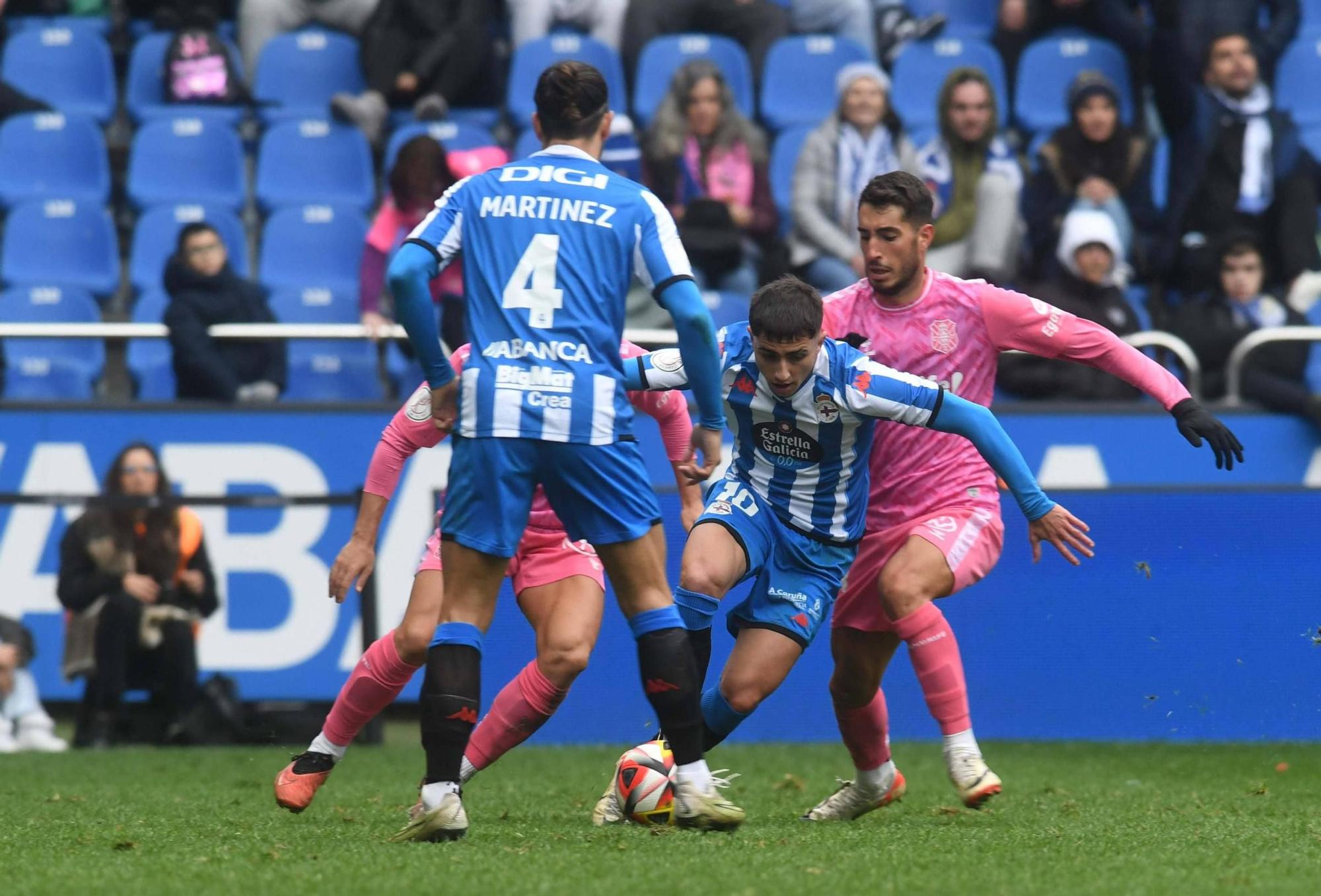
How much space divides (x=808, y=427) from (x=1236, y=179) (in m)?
6.17

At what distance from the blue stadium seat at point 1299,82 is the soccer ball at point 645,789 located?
850cm

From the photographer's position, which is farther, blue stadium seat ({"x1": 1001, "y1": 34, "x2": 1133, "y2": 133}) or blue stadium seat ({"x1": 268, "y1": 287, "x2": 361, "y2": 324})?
blue stadium seat ({"x1": 1001, "y1": 34, "x2": 1133, "y2": 133})

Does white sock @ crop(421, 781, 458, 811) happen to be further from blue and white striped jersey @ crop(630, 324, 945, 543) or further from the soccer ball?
blue and white striped jersey @ crop(630, 324, 945, 543)

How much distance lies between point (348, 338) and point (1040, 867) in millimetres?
5747

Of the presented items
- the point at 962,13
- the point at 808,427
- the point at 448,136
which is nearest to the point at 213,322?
the point at 448,136

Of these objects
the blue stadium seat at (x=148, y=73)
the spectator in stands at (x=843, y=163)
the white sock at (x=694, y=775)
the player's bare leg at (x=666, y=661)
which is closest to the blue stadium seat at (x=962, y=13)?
the spectator in stands at (x=843, y=163)

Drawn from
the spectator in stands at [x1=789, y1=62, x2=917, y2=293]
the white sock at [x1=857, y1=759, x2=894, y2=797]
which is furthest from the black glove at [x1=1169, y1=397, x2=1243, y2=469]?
the spectator in stands at [x1=789, y1=62, x2=917, y2=293]

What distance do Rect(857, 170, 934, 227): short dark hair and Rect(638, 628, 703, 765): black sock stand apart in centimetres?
175

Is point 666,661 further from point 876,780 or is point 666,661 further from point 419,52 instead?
point 419,52

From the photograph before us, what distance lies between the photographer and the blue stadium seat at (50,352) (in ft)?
33.9

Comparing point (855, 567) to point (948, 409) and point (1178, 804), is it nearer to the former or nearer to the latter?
point (948, 409)

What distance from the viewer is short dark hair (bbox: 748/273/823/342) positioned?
5.75 m

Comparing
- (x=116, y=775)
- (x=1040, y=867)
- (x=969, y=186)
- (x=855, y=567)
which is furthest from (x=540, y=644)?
(x=969, y=186)

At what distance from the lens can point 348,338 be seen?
9.73 m
